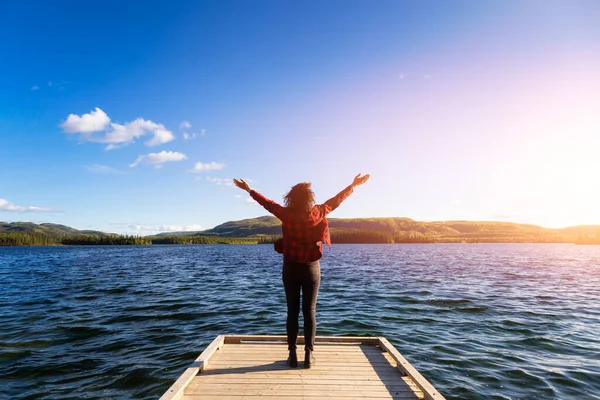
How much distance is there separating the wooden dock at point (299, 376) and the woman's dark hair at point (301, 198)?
11.5 feet

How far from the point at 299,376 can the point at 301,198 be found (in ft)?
12.3

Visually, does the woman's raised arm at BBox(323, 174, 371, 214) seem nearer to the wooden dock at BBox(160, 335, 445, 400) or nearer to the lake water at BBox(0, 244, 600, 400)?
the wooden dock at BBox(160, 335, 445, 400)

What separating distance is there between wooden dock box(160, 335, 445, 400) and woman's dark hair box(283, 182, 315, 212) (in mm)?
3517

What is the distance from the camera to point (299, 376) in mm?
7473

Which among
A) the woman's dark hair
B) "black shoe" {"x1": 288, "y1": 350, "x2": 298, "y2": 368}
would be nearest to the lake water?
"black shoe" {"x1": 288, "y1": 350, "x2": 298, "y2": 368}

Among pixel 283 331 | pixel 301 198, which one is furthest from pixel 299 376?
pixel 283 331

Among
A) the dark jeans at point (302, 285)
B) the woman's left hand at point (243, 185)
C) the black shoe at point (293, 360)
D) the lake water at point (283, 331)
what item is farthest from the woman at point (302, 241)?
the lake water at point (283, 331)

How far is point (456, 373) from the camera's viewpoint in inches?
420

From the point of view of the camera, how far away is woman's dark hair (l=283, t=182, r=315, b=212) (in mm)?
Result: 7332

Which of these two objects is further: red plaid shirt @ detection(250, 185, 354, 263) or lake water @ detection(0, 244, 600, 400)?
lake water @ detection(0, 244, 600, 400)

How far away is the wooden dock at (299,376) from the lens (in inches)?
261

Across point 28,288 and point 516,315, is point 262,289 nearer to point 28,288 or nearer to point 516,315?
point 516,315

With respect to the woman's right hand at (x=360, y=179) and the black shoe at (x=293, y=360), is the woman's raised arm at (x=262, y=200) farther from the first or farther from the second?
the black shoe at (x=293, y=360)

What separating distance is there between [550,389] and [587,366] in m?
2.87
